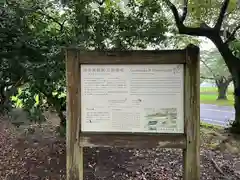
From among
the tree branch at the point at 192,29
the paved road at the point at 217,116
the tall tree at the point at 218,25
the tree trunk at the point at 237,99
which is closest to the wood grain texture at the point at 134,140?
the tall tree at the point at 218,25

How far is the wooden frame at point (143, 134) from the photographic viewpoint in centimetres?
251

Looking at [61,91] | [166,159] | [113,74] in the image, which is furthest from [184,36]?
[113,74]

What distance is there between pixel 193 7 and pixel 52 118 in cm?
442

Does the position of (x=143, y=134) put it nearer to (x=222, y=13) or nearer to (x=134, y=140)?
(x=134, y=140)

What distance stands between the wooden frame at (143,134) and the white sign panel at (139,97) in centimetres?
5

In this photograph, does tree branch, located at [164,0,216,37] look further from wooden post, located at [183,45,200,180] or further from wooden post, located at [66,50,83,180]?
wooden post, located at [66,50,83,180]

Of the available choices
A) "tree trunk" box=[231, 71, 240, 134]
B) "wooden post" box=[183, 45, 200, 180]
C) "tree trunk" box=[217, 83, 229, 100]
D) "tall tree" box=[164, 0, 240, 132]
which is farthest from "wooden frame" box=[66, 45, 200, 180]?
"tree trunk" box=[217, 83, 229, 100]

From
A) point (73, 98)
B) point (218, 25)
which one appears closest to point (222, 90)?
point (218, 25)

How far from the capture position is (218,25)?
5.88m

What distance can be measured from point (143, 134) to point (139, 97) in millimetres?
324

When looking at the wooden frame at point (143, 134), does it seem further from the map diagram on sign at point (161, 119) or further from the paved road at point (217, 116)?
the paved road at point (217, 116)

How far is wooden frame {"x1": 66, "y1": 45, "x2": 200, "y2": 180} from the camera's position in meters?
2.51

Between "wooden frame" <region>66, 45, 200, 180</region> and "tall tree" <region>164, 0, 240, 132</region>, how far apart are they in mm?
3088

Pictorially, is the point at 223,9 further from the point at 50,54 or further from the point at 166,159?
the point at 50,54
